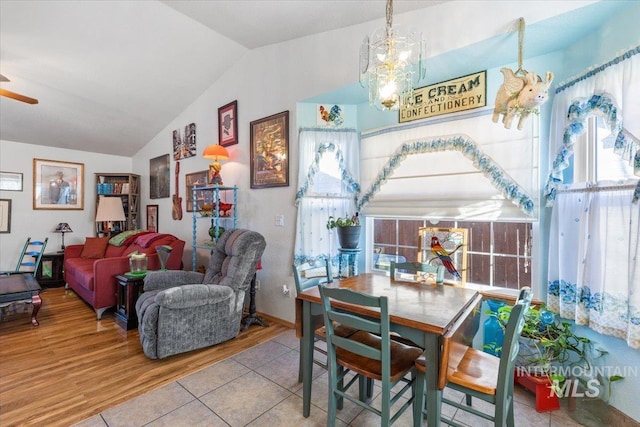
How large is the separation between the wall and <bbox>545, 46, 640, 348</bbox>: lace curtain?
6903mm

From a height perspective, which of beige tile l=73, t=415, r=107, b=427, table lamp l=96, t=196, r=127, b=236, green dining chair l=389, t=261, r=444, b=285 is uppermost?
table lamp l=96, t=196, r=127, b=236

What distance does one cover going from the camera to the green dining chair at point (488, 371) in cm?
127

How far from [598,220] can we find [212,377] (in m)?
2.85

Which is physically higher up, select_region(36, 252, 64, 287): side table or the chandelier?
the chandelier

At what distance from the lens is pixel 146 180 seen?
554 centimetres

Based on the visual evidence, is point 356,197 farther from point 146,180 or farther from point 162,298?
point 146,180

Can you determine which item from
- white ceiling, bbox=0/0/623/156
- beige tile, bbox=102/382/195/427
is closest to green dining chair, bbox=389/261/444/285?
white ceiling, bbox=0/0/623/156

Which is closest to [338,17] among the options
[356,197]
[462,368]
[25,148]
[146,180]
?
[356,197]

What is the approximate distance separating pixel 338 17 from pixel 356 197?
1.65 m

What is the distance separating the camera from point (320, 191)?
3.11 m

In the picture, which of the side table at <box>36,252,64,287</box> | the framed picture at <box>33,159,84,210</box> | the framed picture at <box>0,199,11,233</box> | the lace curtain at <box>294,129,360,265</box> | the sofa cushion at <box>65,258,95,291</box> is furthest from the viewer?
the framed picture at <box>33,159,84,210</box>

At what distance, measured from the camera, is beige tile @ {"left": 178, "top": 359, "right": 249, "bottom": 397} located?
6.82 feet

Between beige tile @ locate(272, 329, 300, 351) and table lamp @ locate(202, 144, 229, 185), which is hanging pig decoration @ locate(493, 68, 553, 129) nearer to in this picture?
beige tile @ locate(272, 329, 300, 351)

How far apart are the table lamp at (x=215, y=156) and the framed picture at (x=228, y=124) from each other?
0.18m
